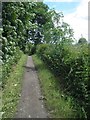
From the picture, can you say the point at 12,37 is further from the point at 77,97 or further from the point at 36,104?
the point at 77,97

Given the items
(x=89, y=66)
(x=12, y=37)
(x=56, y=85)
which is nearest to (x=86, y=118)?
(x=89, y=66)

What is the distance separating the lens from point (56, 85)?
46.2 feet

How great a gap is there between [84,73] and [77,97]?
1425 millimetres

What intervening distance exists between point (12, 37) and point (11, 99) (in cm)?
240

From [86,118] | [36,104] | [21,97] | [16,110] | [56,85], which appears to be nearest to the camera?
[86,118]

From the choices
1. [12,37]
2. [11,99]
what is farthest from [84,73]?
[12,37]

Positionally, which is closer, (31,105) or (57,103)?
(57,103)

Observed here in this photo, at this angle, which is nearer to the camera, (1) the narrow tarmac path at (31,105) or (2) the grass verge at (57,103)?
(2) the grass verge at (57,103)

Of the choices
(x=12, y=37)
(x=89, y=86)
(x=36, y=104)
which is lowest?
(x=36, y=104)

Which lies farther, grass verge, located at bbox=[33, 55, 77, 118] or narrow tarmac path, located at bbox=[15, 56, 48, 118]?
narrow tarmac path, located at bbox=[15, 56, 48, 118]

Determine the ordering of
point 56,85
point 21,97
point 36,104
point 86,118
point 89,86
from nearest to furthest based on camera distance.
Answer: point 86,118 → point 89,86 → point 36,104 → point 21,97 → point 56,85

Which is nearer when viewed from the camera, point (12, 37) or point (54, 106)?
point (54, 106)

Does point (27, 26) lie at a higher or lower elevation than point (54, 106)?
higher

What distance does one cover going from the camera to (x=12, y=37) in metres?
12.1
